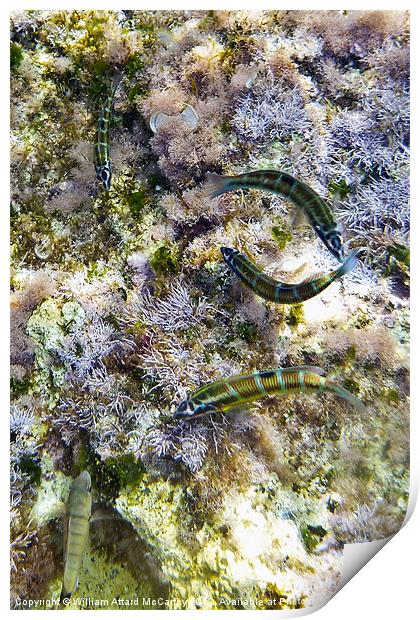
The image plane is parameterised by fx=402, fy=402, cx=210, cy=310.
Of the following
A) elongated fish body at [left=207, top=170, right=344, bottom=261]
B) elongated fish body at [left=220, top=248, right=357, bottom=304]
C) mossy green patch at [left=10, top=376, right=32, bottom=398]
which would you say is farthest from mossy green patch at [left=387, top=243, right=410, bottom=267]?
mossy green patch at [left=10, top=376, right=32, bottom=398]

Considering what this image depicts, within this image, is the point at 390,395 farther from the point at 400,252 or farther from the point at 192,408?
the point at 192,408

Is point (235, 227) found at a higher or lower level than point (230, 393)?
higher

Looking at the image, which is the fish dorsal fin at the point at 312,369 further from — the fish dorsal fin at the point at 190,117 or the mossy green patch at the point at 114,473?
the fish dorsal fin at the point at 190,117

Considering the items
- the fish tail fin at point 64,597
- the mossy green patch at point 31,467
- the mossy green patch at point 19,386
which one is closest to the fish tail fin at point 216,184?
the mossy green patch at point 19,386

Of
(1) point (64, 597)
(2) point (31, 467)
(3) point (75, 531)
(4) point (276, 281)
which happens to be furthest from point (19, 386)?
(4) point (276, 281)

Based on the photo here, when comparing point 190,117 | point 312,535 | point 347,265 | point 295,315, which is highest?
point 190,117
